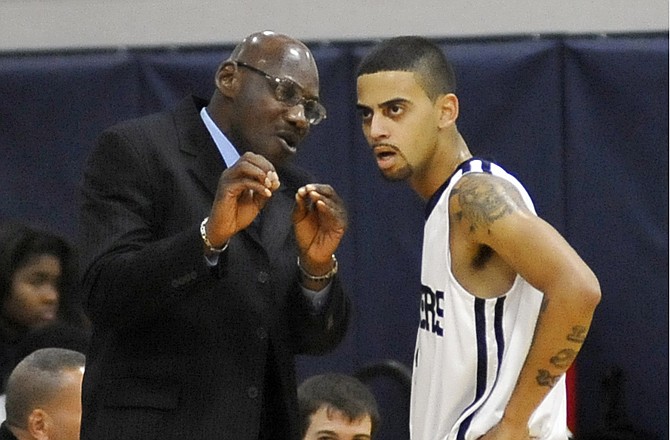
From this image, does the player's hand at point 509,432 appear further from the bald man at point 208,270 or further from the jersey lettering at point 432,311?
the bald man at point 208,270

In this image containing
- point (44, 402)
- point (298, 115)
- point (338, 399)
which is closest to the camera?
point (298, 115)

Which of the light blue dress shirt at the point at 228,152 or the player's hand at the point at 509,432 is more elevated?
the light blue dress shirt at the point at 228,152

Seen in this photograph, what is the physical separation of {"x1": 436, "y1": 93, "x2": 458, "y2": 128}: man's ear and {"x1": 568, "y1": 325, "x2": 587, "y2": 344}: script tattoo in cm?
61

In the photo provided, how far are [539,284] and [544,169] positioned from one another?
3.60 meters

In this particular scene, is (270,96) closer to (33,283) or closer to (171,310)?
(171,310)

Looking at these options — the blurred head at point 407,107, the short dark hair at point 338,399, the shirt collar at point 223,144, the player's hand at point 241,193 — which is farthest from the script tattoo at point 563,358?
the short dark hair at point 338,399

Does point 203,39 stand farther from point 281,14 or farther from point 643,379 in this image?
point 643,379

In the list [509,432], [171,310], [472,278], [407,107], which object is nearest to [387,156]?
[407,107]

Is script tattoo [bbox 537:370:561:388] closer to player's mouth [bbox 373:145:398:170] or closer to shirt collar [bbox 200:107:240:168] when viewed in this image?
player's mouth [bbox 373:145:398:170]

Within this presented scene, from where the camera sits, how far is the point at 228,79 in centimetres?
374

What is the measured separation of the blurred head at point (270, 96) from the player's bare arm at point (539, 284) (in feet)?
1.69


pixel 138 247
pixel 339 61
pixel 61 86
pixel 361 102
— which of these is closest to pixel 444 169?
pixel 361 102

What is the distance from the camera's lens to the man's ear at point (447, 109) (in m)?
3.66

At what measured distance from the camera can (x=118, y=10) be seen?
23.6 ft
